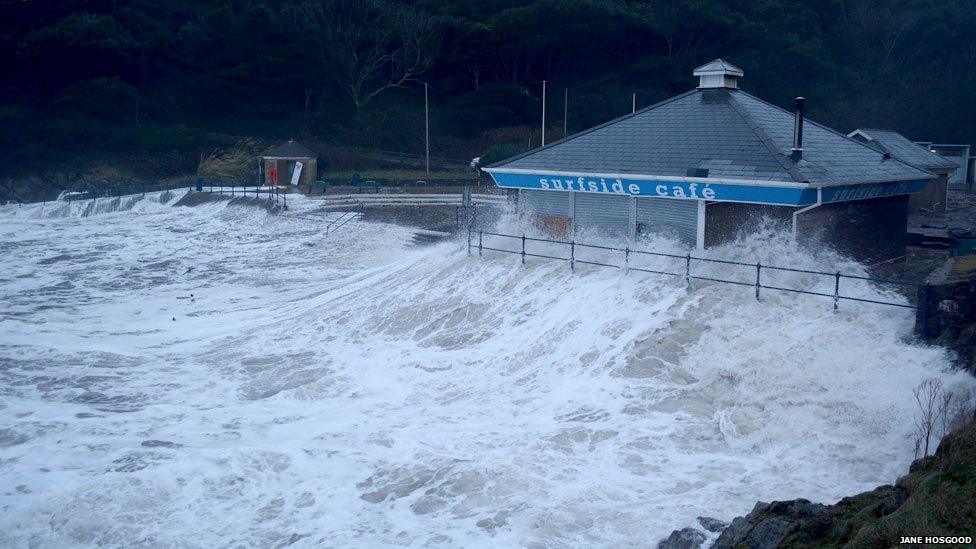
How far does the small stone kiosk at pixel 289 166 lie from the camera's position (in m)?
48.8

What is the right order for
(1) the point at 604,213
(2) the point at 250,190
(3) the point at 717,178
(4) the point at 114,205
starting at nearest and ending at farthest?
(3) the point at 717,178, (1) the point at 604,213, (2) the point at 250,190, (4) the point at 114,205

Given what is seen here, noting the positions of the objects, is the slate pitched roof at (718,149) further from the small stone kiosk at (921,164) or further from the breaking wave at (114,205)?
the breaking wave at (114,205)

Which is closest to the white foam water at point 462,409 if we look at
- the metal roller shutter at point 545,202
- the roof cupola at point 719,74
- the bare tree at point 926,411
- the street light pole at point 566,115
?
the bare tree at point 926,411

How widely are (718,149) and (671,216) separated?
193cm

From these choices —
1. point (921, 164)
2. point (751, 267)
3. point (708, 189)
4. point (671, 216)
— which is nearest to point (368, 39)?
point (921, 164)

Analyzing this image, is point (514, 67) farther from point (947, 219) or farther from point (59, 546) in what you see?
point (59, 546)

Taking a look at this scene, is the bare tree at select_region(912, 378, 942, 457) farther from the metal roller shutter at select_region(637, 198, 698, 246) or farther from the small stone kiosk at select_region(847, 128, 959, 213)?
the small stone kiosk at select_region(847, 128, 959, 213)

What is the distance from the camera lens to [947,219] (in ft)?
99.3

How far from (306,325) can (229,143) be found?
48259 millimetres

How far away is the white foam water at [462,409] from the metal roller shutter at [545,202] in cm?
151

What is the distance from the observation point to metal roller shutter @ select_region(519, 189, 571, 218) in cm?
2312

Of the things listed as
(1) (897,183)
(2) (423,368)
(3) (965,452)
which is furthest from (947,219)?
(3) (965,452)

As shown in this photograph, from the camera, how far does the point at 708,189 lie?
19156 mm

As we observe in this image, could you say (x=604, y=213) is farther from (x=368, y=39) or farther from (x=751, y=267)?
(x=368, y=39)
